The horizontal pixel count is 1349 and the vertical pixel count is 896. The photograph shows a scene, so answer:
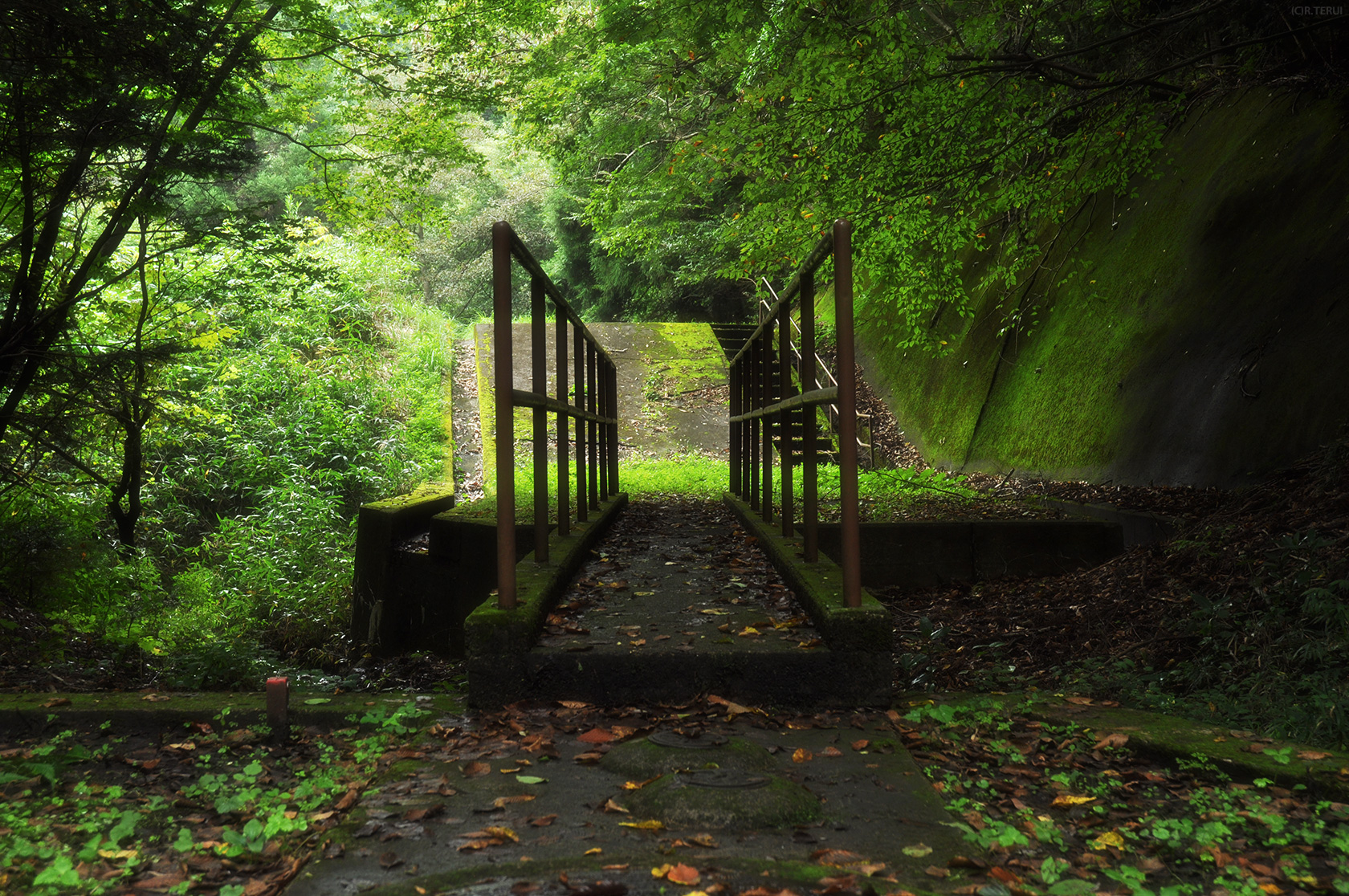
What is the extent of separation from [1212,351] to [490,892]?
639 cm

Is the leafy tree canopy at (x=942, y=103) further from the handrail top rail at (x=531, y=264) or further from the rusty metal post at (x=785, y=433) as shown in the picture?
the handrail top rail at (x=531, y=264)

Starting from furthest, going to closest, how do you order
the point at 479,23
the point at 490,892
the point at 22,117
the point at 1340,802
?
the point at 479,23, the point at 22,117, the point at 1340,802, the point at 490,892

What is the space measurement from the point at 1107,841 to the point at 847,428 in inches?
52.1

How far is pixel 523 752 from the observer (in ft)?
8.11

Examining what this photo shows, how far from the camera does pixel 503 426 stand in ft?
9.87

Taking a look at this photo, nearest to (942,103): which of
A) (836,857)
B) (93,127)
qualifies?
(93,127)

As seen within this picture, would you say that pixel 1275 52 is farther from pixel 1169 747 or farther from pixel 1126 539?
pixel 1169 747

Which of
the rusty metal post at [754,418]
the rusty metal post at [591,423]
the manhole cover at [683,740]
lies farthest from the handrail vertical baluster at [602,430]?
the manhole cover at [683,740]

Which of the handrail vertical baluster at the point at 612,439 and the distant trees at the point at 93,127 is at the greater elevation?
the distant trees at the point at 93,127

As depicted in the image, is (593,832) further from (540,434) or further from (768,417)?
(768,417)

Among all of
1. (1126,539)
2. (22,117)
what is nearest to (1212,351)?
(1126,539)

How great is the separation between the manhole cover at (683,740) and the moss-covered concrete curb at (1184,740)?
71 cm

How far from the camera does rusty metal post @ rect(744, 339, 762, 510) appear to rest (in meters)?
5.80

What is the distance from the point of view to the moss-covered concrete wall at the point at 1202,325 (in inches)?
217
